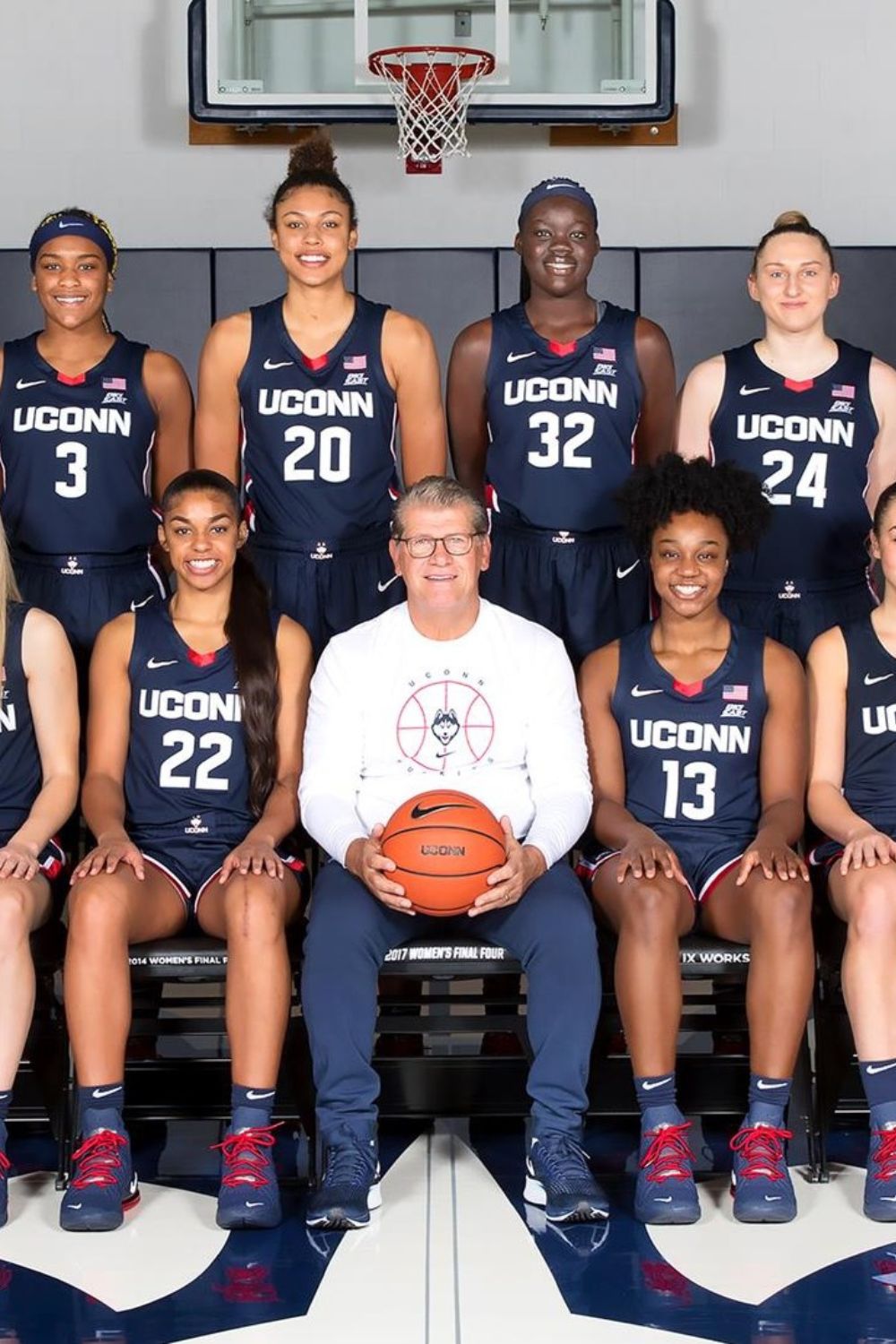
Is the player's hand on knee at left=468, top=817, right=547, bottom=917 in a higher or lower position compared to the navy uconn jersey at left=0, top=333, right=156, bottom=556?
lower

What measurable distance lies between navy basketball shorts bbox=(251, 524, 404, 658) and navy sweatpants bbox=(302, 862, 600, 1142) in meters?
0.91

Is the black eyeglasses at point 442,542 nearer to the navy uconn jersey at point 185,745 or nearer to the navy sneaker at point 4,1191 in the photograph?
the navy uconn jersey at point 185,745

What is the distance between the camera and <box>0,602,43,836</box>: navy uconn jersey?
3520 mm

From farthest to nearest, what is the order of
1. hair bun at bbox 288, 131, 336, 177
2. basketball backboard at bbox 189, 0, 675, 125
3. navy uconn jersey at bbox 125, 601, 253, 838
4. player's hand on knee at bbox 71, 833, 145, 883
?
1. basketball backboard at bbox 189, 0, 675, 125
2. hair bun at bbox 288, 131, 336, 177
3. navy uconn jersey at bbox 125, 601, 253, 838
4. player's hand on knee at bbox 71, 833, 145, 883

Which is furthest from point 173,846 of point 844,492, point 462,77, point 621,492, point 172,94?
point 172,94

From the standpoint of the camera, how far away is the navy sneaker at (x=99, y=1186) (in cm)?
306

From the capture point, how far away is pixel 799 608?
395 centimetres

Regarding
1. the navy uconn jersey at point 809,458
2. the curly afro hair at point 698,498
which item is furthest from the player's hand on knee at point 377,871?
the navy uconn jersey at point 809,458

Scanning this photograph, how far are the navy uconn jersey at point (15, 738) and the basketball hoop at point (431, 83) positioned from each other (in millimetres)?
3536

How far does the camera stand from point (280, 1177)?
3.36 m

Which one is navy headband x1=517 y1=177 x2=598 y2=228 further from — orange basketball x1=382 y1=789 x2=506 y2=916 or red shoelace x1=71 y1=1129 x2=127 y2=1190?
red shoelace x1=71 y1=1129 x2=127 y2=1190

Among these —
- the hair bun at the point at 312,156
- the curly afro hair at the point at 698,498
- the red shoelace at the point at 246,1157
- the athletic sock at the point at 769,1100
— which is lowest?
the red shoelace at the point at 246,1157

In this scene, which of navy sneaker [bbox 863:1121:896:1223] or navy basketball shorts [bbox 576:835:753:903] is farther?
navy basketball shorts [bbox 576:835:753:903]

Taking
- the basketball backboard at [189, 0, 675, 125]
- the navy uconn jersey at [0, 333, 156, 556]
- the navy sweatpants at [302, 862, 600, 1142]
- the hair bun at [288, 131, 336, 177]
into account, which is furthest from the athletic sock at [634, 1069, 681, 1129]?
the basketball backboard at [189, 0, 675, 125]
